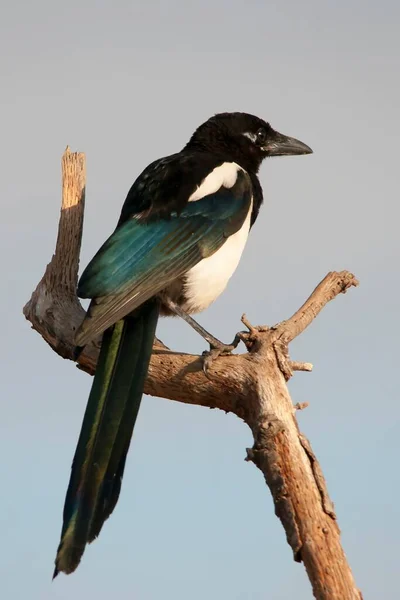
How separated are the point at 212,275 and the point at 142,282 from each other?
563mm

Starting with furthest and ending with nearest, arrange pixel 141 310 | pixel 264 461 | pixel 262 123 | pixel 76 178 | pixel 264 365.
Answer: pixel 262 123, pixel 76 178, pixel 141 310, pixel 264 365, pixel 264 461

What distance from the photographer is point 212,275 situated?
4.85 meters

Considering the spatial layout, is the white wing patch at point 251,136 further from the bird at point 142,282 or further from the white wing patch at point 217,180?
the white wing patch at point 217,180

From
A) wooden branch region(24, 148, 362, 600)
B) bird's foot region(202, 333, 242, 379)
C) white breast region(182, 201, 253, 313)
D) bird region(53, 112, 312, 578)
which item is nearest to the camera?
wooden branch region(24, 148, 362, 600)

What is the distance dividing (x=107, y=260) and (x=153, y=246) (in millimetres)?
247

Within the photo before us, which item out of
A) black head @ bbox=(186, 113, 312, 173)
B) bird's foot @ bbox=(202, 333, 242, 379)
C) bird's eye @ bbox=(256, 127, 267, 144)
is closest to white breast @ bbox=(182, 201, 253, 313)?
bird's foot @ bbox=(202, 333, 242, 379)

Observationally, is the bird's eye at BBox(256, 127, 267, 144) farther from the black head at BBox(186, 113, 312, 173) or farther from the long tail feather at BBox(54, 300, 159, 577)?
the long tail feather at BBox(54, 300, 159, 577)

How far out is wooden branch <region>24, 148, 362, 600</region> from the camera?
375 cm

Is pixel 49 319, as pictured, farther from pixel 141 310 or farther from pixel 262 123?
pixel 262 123

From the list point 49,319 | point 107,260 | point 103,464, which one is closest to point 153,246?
point 107,260

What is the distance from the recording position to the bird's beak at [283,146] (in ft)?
19.0

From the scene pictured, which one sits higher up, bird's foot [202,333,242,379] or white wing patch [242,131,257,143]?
white wing patch [242,131,257,143]

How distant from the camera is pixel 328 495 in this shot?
12.7 feet

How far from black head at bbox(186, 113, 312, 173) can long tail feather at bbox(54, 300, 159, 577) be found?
1468 mm
